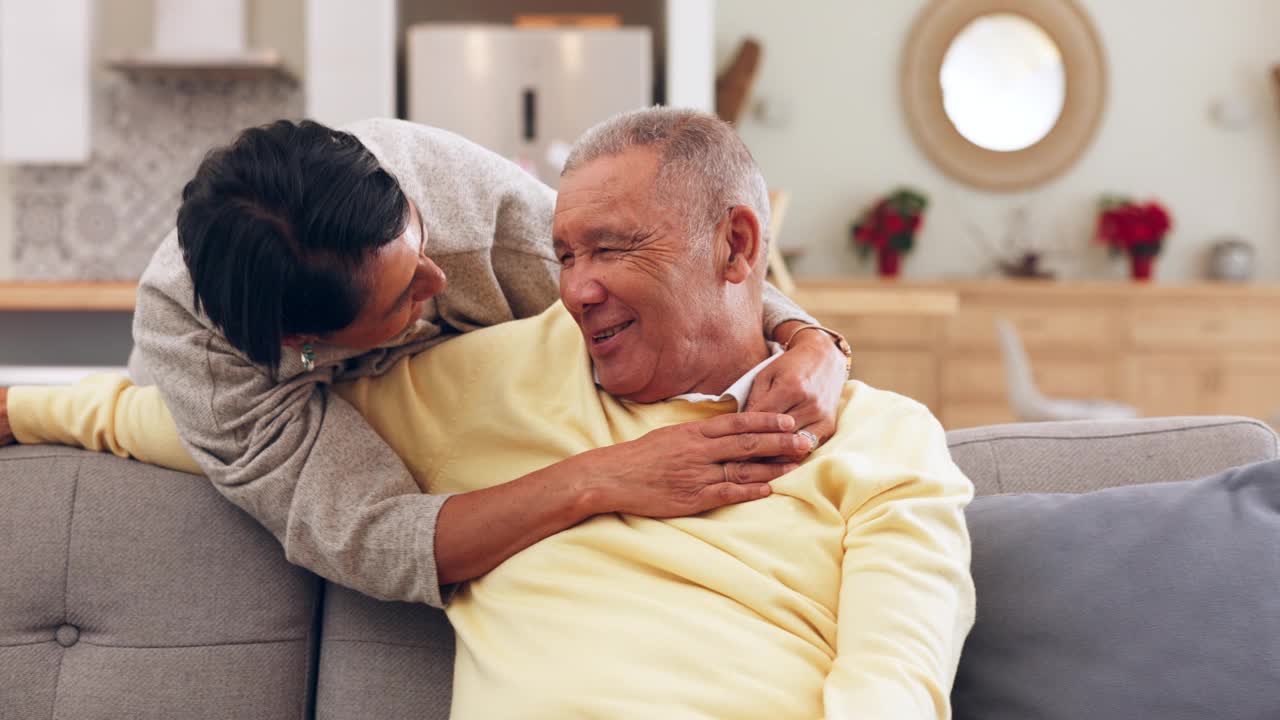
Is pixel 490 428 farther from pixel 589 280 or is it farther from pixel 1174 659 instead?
pixel 1174 659

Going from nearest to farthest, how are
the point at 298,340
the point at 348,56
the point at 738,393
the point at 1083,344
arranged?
the point at 298,340 → the point at 738,393 → the point at 348,56 → the point at 1083,344

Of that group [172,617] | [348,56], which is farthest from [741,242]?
[348,56]

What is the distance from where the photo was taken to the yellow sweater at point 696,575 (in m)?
1.09

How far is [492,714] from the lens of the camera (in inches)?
44.7

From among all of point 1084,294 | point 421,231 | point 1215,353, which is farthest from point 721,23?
point 421,231

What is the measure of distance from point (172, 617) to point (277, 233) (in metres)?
0.53

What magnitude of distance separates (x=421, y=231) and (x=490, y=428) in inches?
10.7

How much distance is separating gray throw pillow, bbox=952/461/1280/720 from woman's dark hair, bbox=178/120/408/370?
841 mm

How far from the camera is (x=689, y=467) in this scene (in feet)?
3.96

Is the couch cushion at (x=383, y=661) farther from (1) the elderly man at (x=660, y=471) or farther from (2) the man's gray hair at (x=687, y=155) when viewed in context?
(2) the man's gray hair at (x=687, y=155)

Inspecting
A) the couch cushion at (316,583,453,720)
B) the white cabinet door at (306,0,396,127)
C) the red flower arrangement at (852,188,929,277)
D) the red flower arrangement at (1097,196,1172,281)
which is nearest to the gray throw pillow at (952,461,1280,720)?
the couch cushion at (316,583,453,720)

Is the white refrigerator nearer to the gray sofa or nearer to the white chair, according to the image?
the white chair

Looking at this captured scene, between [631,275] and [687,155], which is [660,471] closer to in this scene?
[631,275]

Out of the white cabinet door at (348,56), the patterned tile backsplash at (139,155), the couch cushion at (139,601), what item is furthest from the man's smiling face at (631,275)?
the patterned tile backsplash at (139,155)
